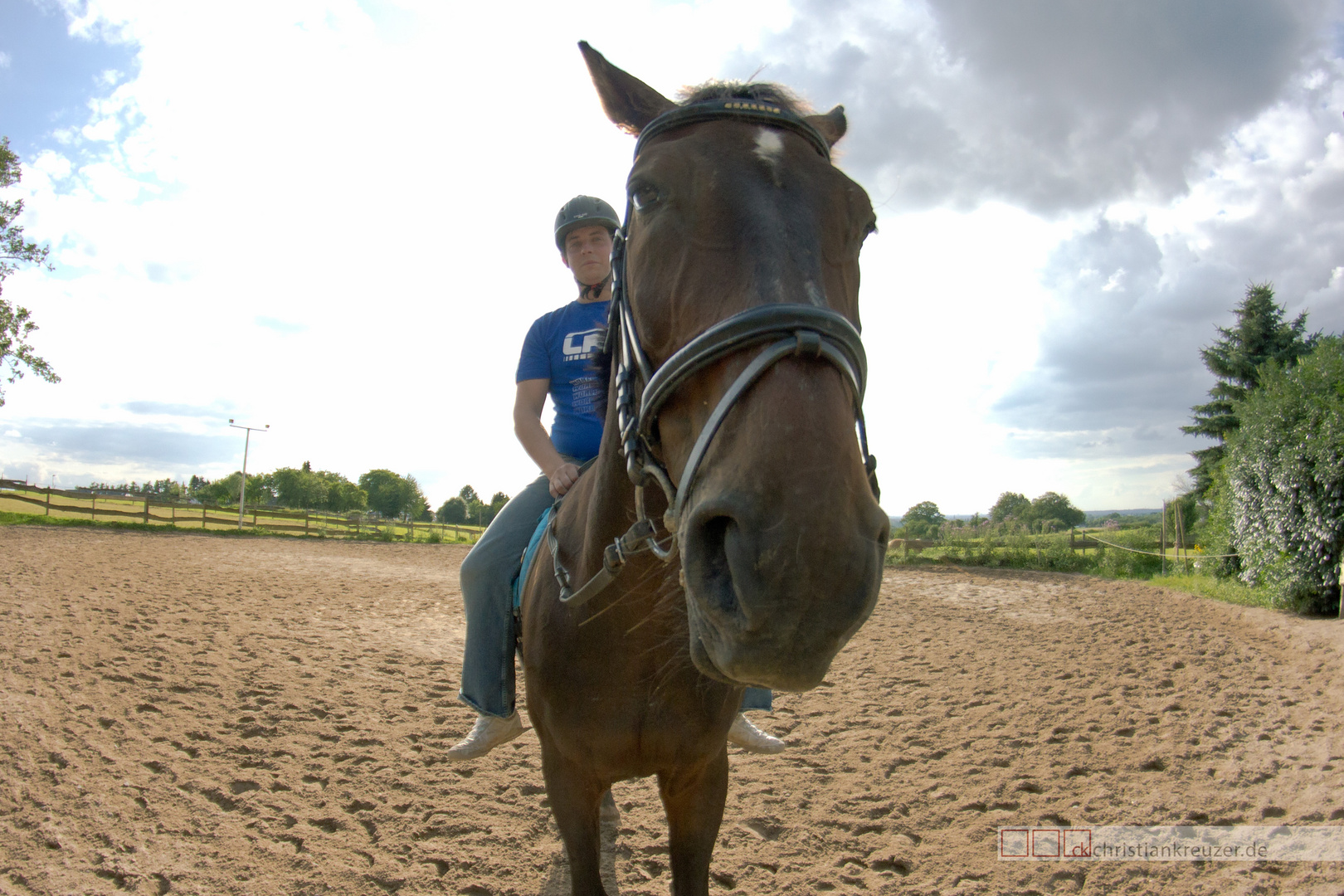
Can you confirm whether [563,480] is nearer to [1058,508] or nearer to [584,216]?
[584,216]

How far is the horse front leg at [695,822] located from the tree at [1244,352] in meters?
33.2

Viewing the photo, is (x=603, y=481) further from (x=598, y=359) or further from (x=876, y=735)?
(x=876, y=735)

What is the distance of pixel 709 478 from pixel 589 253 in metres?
2.20

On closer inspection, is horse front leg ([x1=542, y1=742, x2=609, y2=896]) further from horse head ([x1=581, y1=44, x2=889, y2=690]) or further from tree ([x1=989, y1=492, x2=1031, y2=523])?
tree ([x1=989, y1=492, x2=1031, y2=523])

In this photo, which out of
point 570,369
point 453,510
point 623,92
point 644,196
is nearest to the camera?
point 644,196

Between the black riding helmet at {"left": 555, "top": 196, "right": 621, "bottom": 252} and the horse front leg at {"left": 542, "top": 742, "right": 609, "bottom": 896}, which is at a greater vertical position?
the black riding helmet at {"left": 555, "top": 196, "right": 621, "bottom": 252}

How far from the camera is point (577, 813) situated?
2.56 metres

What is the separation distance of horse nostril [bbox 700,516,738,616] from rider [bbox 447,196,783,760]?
1.77 m

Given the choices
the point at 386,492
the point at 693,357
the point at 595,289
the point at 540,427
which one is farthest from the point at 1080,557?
the point at 386,492

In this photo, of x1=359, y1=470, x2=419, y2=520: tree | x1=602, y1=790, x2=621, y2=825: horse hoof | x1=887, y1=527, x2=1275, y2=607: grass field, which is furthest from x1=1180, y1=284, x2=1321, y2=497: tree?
x1=359, y1=470, x2=419, y2=520: tree

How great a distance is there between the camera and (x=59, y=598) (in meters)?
11.1

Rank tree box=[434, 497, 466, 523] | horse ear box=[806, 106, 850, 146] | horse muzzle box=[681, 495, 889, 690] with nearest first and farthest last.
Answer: horse muzzle box=[681, 495, 889, 690]
horse ear box=[806, 106, 850, 146]
tree box=[434, 497, 466, 523]

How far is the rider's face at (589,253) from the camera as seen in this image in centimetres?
312

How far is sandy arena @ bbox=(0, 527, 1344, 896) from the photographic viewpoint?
13.7 ft
